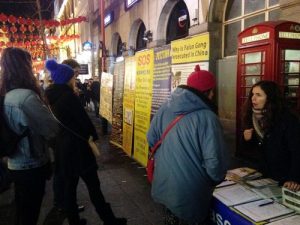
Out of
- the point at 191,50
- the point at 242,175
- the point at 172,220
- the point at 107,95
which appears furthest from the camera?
the point at 107,95

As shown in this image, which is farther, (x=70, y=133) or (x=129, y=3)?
(x=129, y=3)

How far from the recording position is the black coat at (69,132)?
3.52 metres

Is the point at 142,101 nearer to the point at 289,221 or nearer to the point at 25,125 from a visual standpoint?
the point at 25,125

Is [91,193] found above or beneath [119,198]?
above

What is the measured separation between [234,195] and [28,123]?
1.94 metres

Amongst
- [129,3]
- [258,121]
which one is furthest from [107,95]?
[129,3]

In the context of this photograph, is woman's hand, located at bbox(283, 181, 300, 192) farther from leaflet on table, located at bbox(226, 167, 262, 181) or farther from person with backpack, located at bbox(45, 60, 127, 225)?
person with backpack, located at bbox(45, 60, 127, 225)

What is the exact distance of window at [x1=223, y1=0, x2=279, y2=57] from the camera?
263 inches

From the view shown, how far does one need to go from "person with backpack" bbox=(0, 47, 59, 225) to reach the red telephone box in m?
3.70

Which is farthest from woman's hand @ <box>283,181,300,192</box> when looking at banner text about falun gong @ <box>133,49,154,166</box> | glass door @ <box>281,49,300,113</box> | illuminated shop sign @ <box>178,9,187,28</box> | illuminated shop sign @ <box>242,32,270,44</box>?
illuminated shop sign @ <box>178,9,187,28</box>

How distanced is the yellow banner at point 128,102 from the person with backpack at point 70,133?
132 inches

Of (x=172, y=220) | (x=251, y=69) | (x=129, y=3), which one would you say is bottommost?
(x=172, y=220)

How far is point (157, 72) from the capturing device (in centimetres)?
582

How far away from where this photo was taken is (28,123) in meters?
2.79
